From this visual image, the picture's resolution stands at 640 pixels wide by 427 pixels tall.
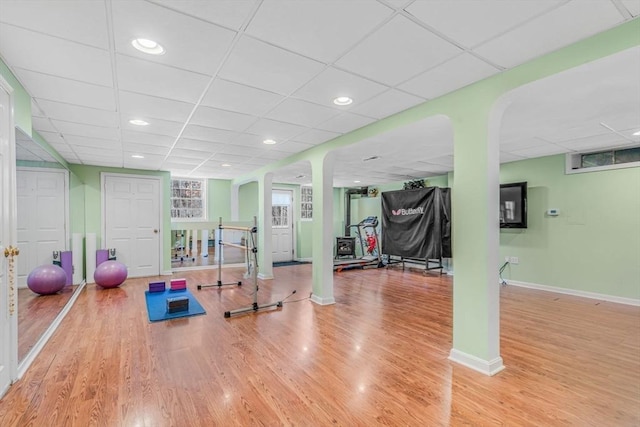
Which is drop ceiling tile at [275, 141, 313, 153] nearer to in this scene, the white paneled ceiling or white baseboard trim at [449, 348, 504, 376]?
the white paneled ceiling

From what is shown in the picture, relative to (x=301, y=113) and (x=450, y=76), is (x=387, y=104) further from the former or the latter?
(x=301, y=113)

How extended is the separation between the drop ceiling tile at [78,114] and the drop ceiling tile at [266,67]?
5.78ft

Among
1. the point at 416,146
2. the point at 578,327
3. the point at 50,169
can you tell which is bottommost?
the point at 578,327

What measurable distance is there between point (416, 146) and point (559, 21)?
8.82 ft

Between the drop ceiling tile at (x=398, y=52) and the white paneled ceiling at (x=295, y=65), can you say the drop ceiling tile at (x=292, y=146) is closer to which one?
the white paneled ceiling at (x=295, y=65)

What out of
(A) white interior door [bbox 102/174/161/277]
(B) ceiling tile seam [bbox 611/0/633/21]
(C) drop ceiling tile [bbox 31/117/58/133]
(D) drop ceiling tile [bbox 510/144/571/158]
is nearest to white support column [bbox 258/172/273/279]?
(A) white interior door [bbox 102/174/161/277]

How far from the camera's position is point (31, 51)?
2049 mm

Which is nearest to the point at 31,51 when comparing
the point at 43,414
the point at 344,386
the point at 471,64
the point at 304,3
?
the point at 304,3

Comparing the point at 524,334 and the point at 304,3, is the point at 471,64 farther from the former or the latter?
the point at 524,334

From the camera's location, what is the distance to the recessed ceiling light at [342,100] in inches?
114

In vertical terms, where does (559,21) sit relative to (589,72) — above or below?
above

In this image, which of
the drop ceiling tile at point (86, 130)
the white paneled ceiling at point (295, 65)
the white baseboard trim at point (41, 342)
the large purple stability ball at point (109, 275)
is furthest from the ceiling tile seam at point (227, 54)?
the large purple stability ball at point (109, 275)

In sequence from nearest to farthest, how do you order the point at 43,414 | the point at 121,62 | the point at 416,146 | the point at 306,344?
the point at 43,414 → the point at 121,62 → the point at 306,344 → the point at 416,146

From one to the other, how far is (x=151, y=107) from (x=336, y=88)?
1913mm
